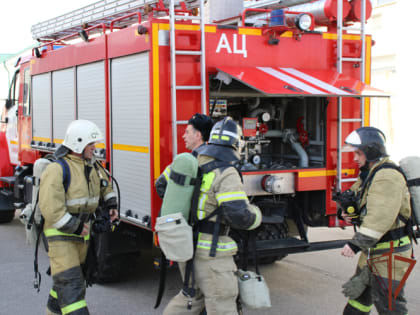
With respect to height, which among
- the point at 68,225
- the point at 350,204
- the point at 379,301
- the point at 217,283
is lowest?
the point at 379,301

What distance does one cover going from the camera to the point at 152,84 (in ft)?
15.6

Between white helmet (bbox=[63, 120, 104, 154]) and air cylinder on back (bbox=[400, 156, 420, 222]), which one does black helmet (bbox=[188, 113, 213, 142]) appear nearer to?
white helmet (bbox=[63, 120, 104, 154])

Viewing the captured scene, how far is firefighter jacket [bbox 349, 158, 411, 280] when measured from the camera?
359 centimetres

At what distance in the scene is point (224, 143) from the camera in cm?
363

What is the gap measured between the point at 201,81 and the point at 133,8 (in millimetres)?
1427

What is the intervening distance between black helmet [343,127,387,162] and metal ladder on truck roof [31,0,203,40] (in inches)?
89.1

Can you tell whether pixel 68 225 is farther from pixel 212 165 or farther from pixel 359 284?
pixel 359 284

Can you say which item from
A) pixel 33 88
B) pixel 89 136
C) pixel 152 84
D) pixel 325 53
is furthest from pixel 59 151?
pixel 33 88

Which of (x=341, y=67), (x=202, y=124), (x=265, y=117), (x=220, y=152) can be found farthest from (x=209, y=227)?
(x=341, y=67)

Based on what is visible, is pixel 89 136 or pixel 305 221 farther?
pixel 305 221

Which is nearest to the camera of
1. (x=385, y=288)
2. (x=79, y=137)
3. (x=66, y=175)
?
(x=385, y=288)

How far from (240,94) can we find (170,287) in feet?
7.44

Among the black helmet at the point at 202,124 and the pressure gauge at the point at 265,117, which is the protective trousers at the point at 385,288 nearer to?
the black helmet at the point at 202,124

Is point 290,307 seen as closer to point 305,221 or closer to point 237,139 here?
point 305,221
